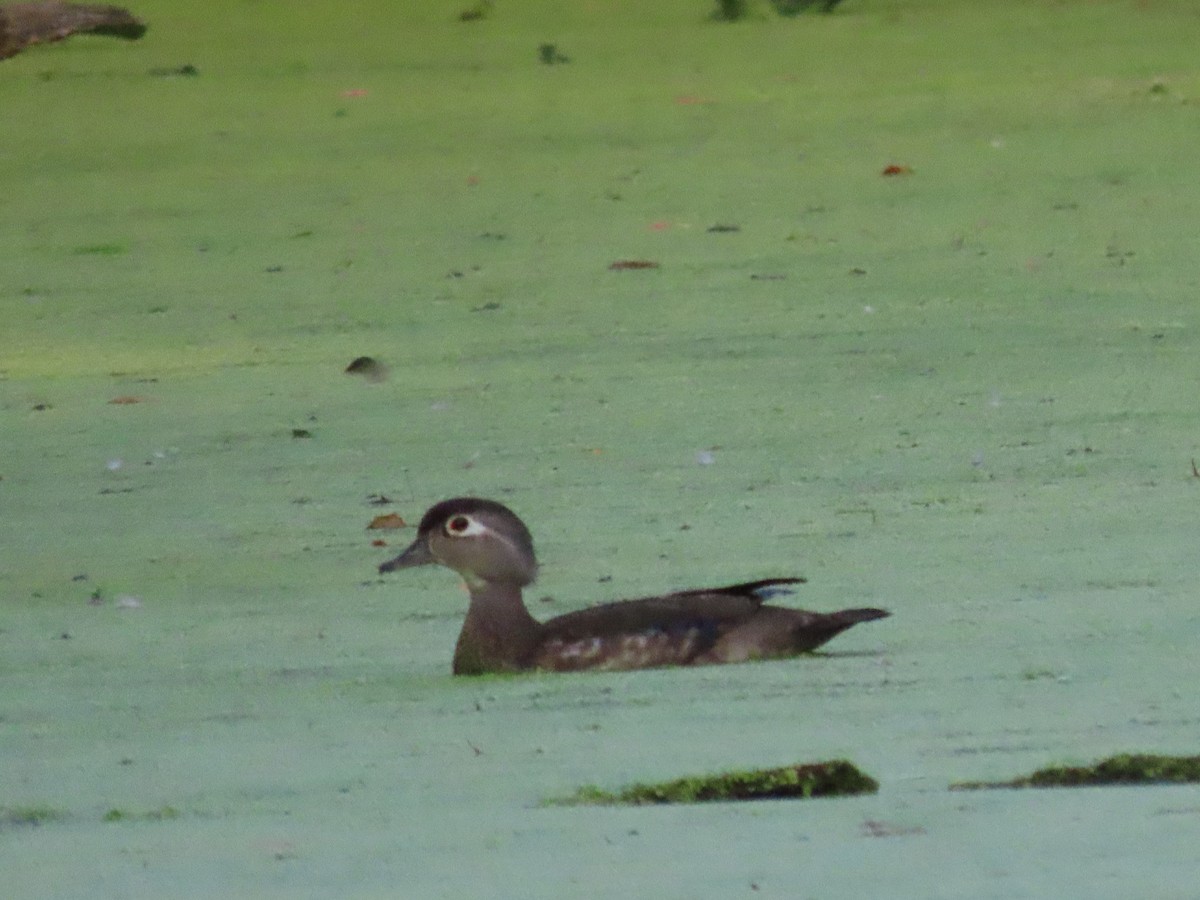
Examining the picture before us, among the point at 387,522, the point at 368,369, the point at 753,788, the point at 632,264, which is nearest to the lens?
the point at 753,788

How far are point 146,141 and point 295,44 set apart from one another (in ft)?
5.15

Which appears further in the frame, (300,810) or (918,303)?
(918,303)

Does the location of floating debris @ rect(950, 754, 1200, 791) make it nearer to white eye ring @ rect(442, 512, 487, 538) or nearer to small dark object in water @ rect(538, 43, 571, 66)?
white eye ring @ rect(442, 512, 487, 538)

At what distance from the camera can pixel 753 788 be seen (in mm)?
2652

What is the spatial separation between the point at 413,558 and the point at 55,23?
579 centimetres

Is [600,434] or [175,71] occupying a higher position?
[600,434]

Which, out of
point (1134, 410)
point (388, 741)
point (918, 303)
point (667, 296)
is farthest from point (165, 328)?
point (388, 741)

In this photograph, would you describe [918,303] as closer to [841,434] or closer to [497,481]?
[841,434]

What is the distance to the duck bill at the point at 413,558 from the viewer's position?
3557mm

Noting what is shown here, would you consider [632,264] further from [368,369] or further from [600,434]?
[600,434]

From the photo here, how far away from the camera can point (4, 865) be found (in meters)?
2.50

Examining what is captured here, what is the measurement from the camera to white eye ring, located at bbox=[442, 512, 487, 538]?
11.5 ft

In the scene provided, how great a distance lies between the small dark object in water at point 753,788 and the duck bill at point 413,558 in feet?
2.95

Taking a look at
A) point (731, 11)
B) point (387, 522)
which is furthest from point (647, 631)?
point (731, 11)
